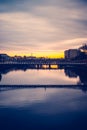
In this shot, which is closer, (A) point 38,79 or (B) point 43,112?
(B) point 43,112

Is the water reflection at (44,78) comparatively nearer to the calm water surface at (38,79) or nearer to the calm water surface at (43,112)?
the calm water surface at (38,79)

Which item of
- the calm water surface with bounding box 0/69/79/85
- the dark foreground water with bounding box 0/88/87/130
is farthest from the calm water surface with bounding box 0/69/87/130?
the calm water surface with bounding box 0/69/79/85

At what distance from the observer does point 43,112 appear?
15.1m

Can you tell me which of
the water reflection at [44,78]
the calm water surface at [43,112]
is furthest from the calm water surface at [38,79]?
the calm water surface at [43,112]

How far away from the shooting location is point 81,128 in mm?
12086

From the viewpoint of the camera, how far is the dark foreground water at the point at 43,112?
12531 millimetres

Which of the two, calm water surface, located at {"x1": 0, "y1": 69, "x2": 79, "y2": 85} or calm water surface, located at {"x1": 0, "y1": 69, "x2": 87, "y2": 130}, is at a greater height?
calm water surface, located at {"x1": 0, "y1": 69, "x2": 79, "y2": 85}

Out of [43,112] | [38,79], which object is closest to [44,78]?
[38,79]

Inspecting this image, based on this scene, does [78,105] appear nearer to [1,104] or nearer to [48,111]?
[48,111]

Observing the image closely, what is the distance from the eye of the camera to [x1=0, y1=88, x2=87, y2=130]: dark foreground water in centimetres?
1253

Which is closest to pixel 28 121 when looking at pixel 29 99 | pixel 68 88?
pixel 29 99

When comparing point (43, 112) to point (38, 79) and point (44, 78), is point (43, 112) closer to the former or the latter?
point (38, 79)

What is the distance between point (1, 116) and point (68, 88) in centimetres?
1186

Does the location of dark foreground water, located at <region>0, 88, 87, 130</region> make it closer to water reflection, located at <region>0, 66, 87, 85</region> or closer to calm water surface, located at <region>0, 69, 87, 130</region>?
calm water surface, located at <region>0, 69, 87, 130</region>
